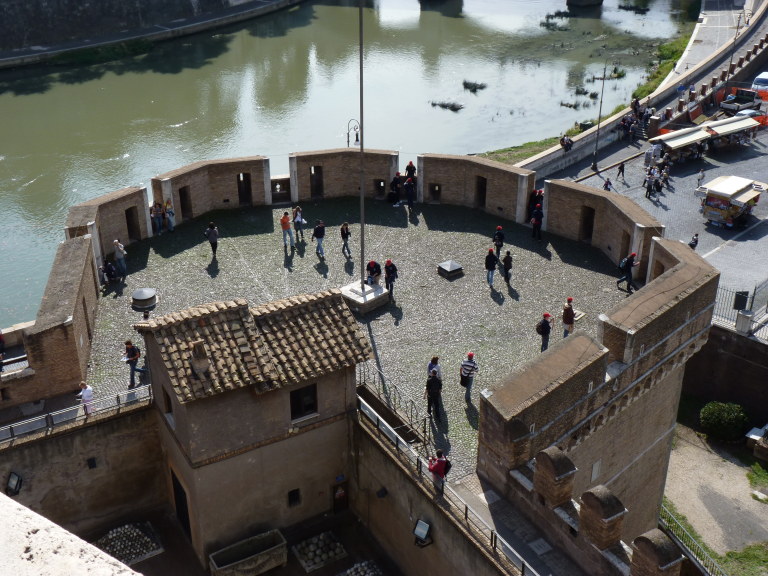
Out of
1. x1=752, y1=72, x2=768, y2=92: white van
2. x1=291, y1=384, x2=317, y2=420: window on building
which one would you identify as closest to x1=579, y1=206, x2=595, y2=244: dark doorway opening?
x1=291, y1=384, x2=317, y2=420: window on building

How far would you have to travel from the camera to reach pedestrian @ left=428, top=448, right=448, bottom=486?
577 inches

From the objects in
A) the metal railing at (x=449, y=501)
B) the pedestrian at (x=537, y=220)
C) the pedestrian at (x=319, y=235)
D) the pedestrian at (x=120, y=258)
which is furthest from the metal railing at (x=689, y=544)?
the pedestrian at (x=120, y=258)

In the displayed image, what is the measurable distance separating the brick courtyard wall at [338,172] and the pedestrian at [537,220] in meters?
4.01

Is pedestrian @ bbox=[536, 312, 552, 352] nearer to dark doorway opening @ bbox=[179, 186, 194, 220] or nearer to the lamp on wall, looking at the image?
dark doorway opening @ bbox=[179, 186, 194, 220]

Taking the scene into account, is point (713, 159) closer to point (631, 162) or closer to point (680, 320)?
point (631, 162)

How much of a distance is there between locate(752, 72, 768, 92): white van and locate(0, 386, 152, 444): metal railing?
3436cm

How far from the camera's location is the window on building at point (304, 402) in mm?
15914

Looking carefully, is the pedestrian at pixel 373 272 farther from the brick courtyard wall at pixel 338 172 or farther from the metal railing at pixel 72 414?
the metal railing at pixel 72 414

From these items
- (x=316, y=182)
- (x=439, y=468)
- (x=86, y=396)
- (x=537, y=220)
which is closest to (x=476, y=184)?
(x=537, y=220)

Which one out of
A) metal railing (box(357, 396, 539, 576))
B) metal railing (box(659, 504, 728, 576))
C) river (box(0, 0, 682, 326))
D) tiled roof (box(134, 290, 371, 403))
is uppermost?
tiled roof (box(134, 290, 371, 403))

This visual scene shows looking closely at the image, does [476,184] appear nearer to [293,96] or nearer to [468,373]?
[468,373]

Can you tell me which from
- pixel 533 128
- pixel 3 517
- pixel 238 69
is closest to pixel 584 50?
pixel 533 128

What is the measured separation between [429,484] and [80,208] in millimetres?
11138

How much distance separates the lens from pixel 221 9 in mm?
59781
